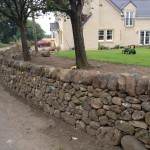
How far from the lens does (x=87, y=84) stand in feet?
23.1

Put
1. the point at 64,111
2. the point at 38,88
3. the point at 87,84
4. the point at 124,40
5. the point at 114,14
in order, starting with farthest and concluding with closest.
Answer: the point at 124,40 → the point at 114,14 → the point at 38,88 → the point at 64,111 → the point at 87,84

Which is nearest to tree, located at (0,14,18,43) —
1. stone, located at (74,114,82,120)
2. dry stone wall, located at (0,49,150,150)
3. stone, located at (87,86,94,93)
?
dry stone wall, located at (0,49,150,150)

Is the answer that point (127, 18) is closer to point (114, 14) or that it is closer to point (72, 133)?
point (114, 14)

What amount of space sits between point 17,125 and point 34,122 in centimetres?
53

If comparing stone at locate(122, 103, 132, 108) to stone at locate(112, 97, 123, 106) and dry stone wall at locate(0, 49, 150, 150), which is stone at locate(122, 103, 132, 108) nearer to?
dry stone wall at locate(0, 49, 150, 150)

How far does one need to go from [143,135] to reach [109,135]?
1072mm

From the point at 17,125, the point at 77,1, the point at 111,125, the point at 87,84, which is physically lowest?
the point at 17,125

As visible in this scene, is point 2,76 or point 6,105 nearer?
point 6,105

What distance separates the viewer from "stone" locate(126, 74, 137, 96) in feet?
18.5

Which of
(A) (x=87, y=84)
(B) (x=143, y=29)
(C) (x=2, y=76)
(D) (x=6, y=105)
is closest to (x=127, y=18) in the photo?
(B) (x=143, y=29)

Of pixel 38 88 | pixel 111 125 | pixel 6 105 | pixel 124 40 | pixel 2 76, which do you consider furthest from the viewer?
pixel 124 40

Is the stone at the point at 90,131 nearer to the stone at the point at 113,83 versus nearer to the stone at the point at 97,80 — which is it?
the stone at the point at 97,80

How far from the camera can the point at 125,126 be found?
19.4 feet

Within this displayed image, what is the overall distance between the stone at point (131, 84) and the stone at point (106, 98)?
2.17ft
